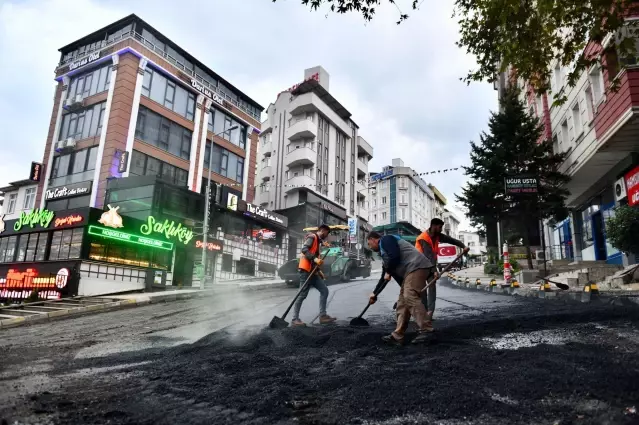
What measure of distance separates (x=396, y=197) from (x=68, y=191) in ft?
162

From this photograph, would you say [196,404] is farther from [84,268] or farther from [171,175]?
[171,175]

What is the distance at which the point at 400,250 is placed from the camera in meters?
6.00

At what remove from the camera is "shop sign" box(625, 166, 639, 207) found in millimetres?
12342

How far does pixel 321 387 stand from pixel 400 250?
8.95 ft

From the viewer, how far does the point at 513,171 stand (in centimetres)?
1958

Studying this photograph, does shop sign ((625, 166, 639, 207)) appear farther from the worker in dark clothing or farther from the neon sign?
the neon sign

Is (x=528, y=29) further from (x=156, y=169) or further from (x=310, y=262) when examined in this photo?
(x=156, y=169)

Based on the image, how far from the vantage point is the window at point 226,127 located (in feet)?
109

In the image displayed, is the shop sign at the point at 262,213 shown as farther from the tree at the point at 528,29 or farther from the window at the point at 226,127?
the tree at the point at 528,29

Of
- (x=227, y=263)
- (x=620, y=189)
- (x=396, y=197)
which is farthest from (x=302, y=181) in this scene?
(x=396, y=197)

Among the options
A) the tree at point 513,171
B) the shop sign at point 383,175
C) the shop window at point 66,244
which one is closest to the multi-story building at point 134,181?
the shop window at point 66,244

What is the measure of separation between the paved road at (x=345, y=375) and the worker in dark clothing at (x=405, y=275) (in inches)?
9.2

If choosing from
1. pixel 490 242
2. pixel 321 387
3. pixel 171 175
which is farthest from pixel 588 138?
pixel 171 175

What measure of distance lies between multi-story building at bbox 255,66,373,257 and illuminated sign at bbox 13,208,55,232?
63.9ft
